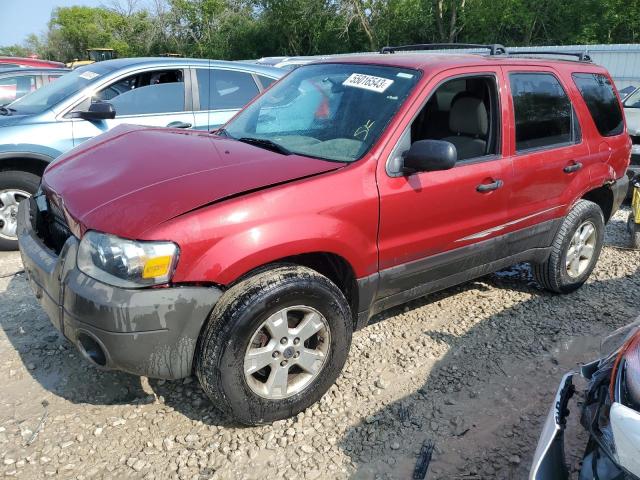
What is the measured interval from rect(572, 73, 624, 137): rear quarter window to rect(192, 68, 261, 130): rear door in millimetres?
3349

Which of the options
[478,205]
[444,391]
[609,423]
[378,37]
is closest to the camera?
[609,423]

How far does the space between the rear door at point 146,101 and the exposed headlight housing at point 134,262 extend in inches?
117

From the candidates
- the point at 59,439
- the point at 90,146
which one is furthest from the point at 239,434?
the point at 90,146

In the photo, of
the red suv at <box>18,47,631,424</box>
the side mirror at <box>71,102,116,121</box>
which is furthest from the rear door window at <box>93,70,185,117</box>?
the red suv at <box>18,47,631,424</box>

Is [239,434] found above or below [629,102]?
below

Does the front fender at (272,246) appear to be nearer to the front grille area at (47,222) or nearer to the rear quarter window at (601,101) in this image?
the front grille area at (47,222)

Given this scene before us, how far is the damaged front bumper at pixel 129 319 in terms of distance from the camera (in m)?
2.30

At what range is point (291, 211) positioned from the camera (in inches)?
101

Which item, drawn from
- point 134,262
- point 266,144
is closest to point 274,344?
point 134,262

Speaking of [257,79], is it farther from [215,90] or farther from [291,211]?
[291,211]

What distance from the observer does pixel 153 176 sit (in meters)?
2.66

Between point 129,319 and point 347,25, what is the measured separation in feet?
109

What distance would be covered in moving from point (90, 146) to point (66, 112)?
2.09 meters

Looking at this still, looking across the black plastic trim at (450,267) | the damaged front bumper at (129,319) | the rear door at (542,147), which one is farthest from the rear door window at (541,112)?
the damaged front bumper at (129,319)
